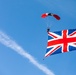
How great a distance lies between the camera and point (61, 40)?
13012 centimetres

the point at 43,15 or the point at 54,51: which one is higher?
the point at 43,15

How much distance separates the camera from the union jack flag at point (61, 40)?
127 meters

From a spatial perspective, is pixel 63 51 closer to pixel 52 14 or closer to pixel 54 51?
pixel 54 51

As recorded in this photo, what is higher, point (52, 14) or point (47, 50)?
point (52, 14)

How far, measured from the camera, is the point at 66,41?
130m

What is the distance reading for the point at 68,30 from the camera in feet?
425

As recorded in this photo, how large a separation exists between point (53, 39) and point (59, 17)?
547cm

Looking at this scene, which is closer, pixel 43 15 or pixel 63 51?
pixel 63 51

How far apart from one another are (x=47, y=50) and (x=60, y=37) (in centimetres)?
462

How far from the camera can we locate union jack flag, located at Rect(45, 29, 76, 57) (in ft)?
418

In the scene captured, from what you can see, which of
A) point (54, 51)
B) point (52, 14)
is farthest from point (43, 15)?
point (54, 51)

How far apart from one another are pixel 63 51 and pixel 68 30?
18.4 feet

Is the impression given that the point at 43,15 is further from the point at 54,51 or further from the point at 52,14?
the point at 54,51

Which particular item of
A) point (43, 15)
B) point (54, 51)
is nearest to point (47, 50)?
point (54, 51)
